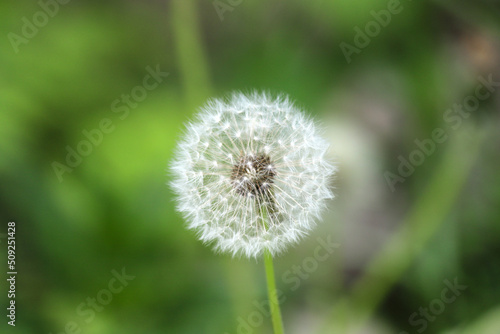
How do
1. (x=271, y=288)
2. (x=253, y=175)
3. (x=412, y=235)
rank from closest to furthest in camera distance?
(x=271, y=288) < (x=253, y=175) < (x=412, y=235)

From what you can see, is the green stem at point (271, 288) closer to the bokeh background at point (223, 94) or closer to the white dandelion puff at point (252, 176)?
the white dandelion puff at point (252, 176)

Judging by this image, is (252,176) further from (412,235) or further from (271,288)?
(412,235)

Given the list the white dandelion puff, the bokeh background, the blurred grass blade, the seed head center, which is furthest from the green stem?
the blurred grass blade

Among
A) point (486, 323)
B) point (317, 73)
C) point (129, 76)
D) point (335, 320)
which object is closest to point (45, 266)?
point (129, 76)

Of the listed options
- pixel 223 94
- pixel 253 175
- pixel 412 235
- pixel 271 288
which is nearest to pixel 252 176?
pixel 253 175

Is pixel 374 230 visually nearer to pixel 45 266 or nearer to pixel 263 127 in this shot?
pixel 263 127

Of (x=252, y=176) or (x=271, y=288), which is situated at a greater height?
(x=252, y=176)

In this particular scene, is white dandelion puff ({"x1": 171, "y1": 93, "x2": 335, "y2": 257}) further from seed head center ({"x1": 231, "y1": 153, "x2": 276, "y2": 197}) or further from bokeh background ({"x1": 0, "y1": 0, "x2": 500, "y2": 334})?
bokeh background ({"x1": 0, "y1": 0, "x2": 500, "y2": 334})
